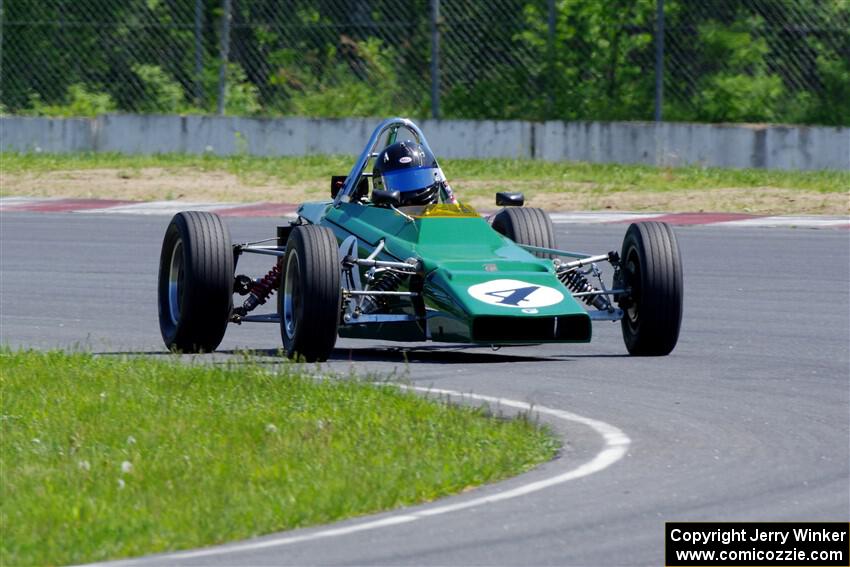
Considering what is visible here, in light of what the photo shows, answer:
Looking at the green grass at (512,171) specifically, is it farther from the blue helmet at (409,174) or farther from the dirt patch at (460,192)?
the blue helmet at (409,174)

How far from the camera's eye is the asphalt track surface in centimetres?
628

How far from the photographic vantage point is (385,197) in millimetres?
11742

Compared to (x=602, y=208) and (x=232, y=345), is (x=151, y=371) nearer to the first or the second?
(x=232, y=345)

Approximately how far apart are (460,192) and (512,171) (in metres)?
1.77

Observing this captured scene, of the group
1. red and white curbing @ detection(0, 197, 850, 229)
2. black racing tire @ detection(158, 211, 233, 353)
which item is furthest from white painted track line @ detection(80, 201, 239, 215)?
black racing tire @ detection(158, 211, 233, 353)

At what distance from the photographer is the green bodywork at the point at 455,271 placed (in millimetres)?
10250

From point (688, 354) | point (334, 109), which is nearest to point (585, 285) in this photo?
point (688, 354)

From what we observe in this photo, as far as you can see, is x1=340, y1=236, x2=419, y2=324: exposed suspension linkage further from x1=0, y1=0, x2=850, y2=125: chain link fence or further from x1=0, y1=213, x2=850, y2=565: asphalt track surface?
x1=0, y1=0, x2=850, y2=125: chain link fence

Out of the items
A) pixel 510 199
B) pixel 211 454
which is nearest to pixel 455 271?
pixel 510 199

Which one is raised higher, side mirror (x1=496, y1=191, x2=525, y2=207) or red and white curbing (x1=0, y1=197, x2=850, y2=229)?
side mirror (x1=496, y1=191, x2=525, y2=207)

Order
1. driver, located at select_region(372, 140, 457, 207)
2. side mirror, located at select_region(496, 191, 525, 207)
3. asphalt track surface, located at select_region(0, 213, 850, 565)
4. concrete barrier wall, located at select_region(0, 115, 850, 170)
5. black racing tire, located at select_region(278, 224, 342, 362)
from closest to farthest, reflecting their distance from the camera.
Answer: asphalt track surface, located at select_region(0, 213, 850, 565) < black racing tire, located at select_region(278, 224, 342, 362) < driver, located at select_region(372, 140, 457, 207) < side mirror, located at select_region(496, 191, 525, 207) < concrete barrier wall, located at select_region(0, 115, 850, 170)

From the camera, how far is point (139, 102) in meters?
28.4

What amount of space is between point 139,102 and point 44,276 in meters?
12.9

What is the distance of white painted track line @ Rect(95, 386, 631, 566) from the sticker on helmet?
1.28 m
